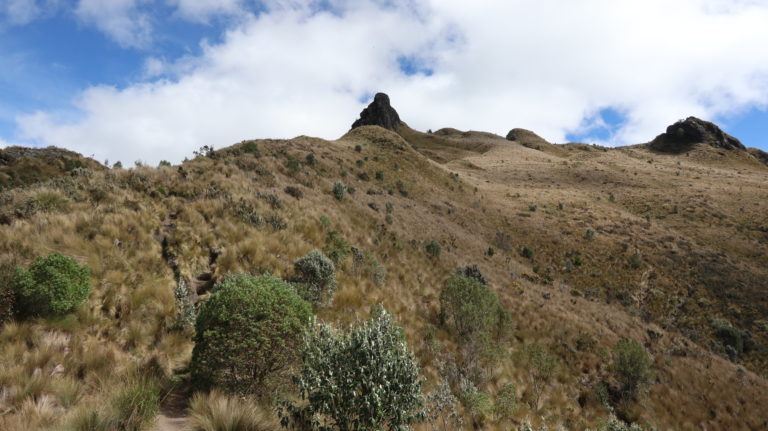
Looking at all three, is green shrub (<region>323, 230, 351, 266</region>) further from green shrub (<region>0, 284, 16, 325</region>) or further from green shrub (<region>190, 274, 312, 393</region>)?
green shrub (<region>0, 284, 16, 325</region>)

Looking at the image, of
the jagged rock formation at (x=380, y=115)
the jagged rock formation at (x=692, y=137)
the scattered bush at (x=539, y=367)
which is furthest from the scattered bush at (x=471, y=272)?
the jagged rock formation at (x=692, y=137)

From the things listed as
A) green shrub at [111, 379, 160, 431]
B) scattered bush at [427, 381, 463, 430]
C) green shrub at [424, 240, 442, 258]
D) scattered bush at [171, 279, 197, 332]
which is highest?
green shrub at [424, 240, 442, 258]

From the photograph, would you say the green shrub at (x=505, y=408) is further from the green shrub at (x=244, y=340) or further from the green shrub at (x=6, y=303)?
the green shrub at (x=6, y=303)

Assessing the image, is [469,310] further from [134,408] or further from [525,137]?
[525,137]

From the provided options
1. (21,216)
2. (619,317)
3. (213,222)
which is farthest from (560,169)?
(21,216)

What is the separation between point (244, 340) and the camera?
5.56 m

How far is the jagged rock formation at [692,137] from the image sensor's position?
9569cm

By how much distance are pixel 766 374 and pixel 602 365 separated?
13.7 metres

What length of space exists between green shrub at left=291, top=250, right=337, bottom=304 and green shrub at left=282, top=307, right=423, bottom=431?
18.4ft

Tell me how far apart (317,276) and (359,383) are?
21.4 ft

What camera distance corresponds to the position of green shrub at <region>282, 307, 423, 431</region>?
4828 mm

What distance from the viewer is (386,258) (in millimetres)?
18203

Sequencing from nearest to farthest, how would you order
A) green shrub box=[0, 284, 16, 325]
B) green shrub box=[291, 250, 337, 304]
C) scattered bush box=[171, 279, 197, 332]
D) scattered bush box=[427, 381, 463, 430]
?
1. green shrub box=[0, 284, 16, 325]
2. scattered bush box=[427, 381, 463, 430]
3. scattered bush box=[171, 279, 197, 332]
4. green shrub box=[291, 250, 337, 304]

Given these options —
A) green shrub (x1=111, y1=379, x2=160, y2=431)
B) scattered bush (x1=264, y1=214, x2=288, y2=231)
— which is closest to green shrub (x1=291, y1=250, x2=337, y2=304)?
scattered bush (x1=264, y1=214, x2=288, y2=231)
